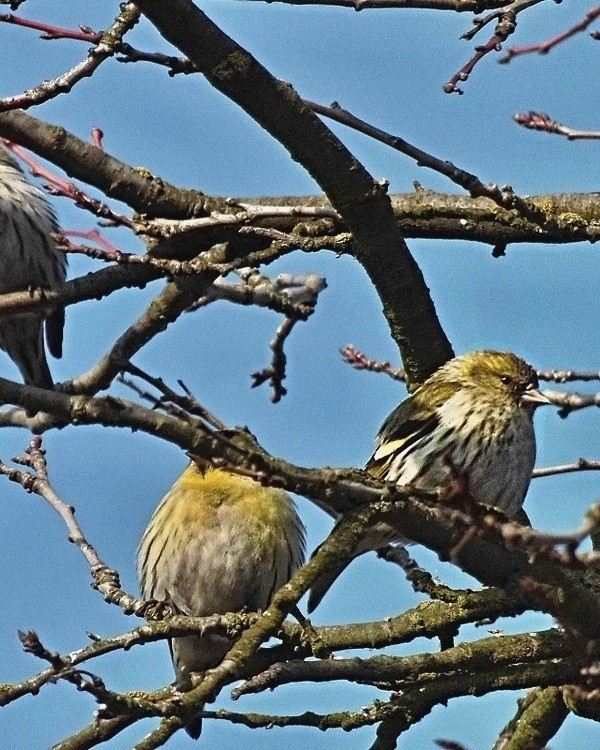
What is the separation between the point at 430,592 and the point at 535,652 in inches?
16.6

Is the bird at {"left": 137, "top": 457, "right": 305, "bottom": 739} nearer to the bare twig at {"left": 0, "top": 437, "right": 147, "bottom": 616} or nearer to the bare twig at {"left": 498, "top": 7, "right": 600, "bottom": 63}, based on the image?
the bare twig at {"left": 0, "top": 437, "right": 147, "bottom": 616}

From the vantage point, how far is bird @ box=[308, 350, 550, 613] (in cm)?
550

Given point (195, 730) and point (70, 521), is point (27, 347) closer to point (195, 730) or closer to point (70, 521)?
point (195, 730)

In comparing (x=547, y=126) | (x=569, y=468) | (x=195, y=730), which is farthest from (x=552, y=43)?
(x=195, y=730)

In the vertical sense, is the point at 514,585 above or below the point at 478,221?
below

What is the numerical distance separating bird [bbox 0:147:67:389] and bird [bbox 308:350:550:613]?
2.21 meters

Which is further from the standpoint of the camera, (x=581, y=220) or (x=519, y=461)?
(x=519, y=461)

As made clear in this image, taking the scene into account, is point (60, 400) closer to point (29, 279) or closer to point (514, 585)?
point (514, 585)

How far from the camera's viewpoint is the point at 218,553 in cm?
608

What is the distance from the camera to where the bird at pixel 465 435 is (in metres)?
5.50

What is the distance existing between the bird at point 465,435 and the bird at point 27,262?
2210 millimetres

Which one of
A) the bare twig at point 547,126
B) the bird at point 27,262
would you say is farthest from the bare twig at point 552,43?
the bird at point 27,262

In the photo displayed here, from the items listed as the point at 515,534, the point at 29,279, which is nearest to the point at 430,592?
the point at 515,534

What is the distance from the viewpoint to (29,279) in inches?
286
